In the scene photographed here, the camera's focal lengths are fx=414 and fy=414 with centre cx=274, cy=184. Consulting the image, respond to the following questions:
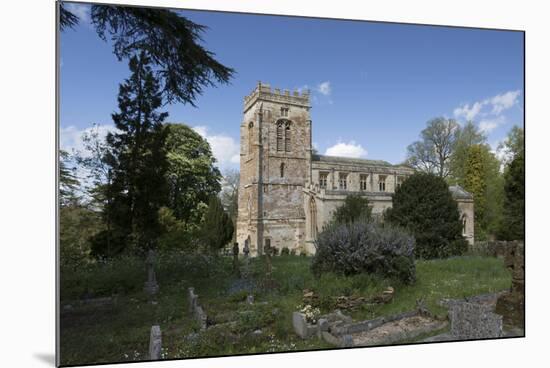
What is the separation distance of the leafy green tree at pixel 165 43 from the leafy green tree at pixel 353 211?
3197 mm

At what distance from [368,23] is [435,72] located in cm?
134

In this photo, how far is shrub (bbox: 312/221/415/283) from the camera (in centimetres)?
657

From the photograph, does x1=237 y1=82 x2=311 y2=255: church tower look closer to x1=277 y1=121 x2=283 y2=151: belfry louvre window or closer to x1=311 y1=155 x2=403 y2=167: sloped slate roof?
x1=277 y1=121 x2=283 y2=151: belfry louvre window

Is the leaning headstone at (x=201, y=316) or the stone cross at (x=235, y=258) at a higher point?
the stone cross at (x=235, y=258)

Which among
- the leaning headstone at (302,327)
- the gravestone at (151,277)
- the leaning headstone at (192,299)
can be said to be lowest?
the leaning headstone at (302,327)

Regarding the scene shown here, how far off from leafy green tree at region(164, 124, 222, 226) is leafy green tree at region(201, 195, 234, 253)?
0.16 m

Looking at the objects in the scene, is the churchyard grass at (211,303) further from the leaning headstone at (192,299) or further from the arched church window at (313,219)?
the arched church window at (313,219)

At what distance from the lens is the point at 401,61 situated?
644cm

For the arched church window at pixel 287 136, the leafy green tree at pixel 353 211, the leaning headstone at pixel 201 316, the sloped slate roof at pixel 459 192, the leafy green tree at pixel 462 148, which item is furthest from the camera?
the arched church window at pixel 287 136

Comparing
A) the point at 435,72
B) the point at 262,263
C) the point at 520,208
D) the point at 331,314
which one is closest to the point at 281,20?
the point at 435,72

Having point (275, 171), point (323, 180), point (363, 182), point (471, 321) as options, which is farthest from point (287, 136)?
point (471, 321)

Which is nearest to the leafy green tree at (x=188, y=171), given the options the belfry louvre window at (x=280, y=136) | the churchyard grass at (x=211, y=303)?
the churchyard grass at (x=211, y=303)

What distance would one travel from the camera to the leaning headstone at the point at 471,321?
5.88 metres

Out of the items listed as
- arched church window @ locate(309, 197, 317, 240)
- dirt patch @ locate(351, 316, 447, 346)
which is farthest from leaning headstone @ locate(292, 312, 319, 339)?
arched church window @ locate(309, 197, 317, 240)
